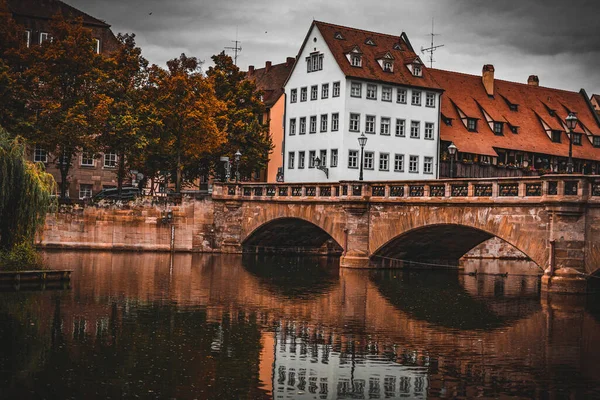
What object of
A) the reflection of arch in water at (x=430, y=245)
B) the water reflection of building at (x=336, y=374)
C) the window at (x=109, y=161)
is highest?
the window at (x=109, y=161)

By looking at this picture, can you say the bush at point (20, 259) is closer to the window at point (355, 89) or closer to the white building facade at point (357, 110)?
the white building facade at point (357, 110)

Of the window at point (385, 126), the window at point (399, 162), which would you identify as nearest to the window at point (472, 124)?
the window at point (399, 162)

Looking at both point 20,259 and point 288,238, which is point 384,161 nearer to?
point 288,238

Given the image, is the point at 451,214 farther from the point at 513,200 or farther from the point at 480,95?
the point at 480,95

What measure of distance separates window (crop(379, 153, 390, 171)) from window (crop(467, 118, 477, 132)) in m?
8.33

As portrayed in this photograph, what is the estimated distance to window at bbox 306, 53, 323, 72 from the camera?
6887 centimetres

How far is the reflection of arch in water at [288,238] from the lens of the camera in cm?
5559

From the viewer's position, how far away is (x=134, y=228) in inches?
2290

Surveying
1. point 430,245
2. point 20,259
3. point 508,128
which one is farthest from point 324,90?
point 20,259

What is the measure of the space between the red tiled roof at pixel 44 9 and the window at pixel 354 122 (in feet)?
68.2

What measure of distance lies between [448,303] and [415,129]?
38570 millimetres

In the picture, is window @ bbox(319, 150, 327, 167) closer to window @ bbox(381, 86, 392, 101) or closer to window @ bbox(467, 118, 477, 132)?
window @ bbox(381, 86, 392, 101)

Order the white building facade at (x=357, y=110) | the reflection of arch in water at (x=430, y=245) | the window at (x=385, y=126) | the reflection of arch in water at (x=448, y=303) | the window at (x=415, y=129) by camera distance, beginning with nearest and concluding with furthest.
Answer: the reflection of arch in water at (x=448, y=303), the reflection of arch in water at (x=430, y=245), the white building facade at (x=357, y=110), the window at (x=385, y=126), the window at (x=415, y=129)

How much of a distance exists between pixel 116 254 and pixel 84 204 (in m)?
5.80
